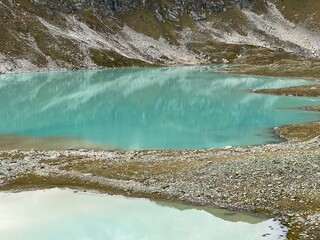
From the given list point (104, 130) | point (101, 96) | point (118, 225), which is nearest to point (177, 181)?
point (118, 225)

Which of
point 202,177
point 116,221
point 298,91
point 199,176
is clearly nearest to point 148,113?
point 298,91

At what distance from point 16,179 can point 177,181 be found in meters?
14.7

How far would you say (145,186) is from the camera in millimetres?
35438

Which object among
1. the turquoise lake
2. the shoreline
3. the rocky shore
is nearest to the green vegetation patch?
the turquoise lake

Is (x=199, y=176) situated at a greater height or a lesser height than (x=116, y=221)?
greater

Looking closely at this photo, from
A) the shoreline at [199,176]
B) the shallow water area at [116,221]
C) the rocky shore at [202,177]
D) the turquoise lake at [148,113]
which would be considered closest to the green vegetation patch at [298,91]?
the turquoise lake at [148,113]

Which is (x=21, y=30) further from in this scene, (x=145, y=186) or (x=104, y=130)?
(x=145, y=186)

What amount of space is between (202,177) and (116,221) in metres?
8.89

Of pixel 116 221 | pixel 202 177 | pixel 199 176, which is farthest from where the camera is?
pixel 199 176

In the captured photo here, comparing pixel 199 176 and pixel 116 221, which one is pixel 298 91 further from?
pixel 116 221

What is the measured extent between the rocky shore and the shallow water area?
4.65ft

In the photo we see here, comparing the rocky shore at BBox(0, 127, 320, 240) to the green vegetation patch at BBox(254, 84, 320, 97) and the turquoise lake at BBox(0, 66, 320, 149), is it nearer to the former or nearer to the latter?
the turquoise lake at BBox(0, 66, 320, 149)

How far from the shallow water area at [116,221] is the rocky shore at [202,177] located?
1.42m

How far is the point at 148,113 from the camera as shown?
8262 cm
